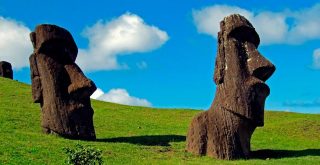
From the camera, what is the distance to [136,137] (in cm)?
3148

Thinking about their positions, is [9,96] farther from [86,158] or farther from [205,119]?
[86,158]

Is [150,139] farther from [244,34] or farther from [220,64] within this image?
[244,34]

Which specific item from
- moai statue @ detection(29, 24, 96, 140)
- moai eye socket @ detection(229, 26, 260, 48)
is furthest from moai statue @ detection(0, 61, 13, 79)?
moai eye socket @ detection(229, 26, 260, 48)

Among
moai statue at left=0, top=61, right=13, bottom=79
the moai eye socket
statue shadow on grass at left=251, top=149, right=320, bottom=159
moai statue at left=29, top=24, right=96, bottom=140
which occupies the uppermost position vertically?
moai statue at left=0, top=61, right=13, bottom=79

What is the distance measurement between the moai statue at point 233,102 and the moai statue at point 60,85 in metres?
6.01

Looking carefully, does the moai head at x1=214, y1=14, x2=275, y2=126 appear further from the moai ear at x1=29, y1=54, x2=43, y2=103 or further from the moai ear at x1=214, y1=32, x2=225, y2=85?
the moai ear at x1=29, y1=54, x2=43, y2=103

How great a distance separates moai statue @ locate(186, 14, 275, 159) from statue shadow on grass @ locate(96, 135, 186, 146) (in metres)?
3.66

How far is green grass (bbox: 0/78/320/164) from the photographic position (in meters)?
22.8

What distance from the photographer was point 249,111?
2483 cm

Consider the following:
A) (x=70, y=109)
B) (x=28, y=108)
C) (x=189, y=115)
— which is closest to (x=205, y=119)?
(x=70, y=109)

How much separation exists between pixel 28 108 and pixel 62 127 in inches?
547

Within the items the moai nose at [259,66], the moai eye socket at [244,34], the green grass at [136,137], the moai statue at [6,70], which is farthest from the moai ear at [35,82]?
the moai statue at [6,70]

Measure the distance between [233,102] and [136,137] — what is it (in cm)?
820

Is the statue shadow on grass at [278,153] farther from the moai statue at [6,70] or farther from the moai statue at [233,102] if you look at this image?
the moai statue at [6,70]
